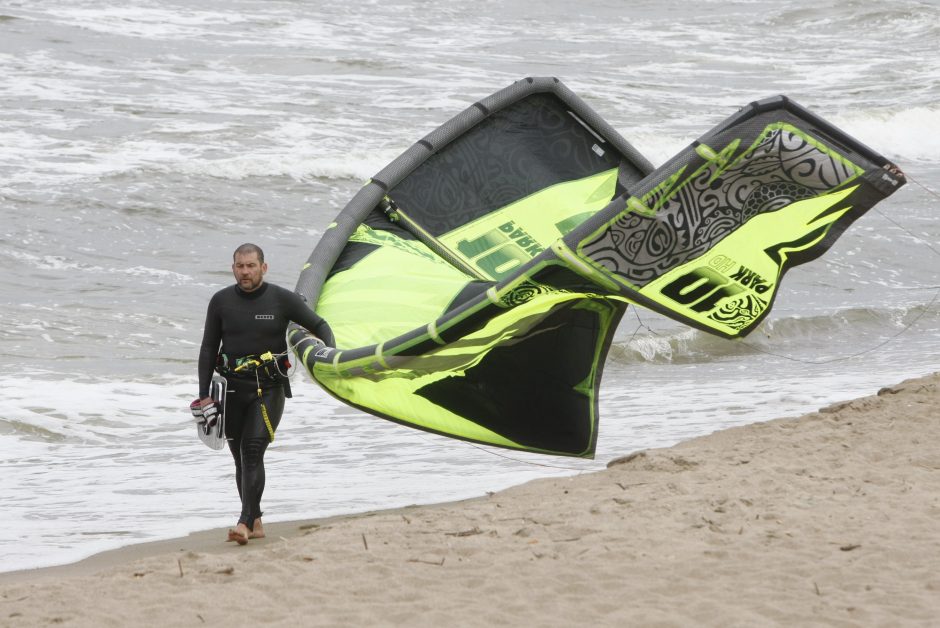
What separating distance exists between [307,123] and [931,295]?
10.1m

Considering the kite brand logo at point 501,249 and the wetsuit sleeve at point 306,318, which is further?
the kite brand logo at point 501,249

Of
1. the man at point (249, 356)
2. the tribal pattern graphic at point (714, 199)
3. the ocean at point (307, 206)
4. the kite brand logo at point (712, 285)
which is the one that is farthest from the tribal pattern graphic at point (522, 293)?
the ocean at point (307, 206)

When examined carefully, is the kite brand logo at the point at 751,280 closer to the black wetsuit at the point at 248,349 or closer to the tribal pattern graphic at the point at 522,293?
the tribal pattern graphic at the point at 522,293

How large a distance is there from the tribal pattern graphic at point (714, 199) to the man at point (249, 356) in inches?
56.2

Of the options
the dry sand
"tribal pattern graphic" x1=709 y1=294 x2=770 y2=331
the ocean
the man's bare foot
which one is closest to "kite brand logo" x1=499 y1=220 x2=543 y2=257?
the ocean

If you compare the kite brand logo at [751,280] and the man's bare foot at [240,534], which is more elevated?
the kite brand logo at [751,280]

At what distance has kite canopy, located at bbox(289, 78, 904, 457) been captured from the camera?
5.34 metres

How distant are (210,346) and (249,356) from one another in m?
0.18

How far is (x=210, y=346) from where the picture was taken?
5586 millimetres

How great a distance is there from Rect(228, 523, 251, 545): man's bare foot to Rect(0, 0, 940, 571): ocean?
0.68m

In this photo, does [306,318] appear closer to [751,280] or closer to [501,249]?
[751,280]

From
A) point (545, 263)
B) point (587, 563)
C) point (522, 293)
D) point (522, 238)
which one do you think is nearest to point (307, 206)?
point (522, 238)

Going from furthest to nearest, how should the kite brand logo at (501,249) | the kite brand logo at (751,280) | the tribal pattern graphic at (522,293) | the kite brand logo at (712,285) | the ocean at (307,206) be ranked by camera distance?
the kite brand logo at (501,249) → the ocean at (307,206) → the kite brand logo at (751,280) → the kite brand logo at (712,285) → the tribal pattern graphic at (522,293)

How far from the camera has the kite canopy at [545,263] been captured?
17.5 ft
